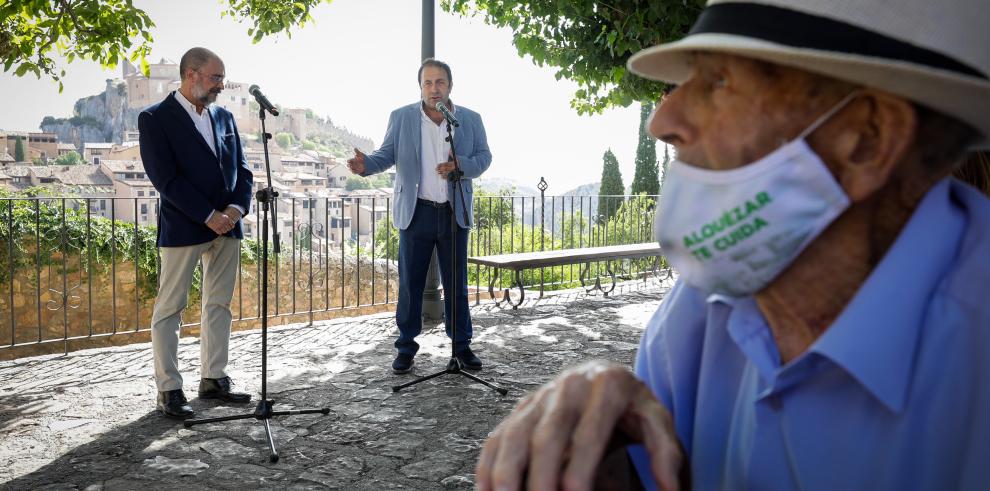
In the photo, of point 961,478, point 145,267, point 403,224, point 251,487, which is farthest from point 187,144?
point 145,267

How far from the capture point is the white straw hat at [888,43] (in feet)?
2.41

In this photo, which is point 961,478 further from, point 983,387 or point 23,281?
point 23,281

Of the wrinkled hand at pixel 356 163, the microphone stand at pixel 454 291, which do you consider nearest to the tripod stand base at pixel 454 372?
the microphone stand at pixel 454 291

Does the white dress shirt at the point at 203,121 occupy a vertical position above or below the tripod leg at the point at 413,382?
above

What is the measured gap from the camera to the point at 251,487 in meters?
3.67

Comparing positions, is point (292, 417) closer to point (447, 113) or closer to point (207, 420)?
point (207, 420)

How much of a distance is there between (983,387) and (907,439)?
95mm

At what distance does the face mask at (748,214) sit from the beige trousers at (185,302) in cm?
445

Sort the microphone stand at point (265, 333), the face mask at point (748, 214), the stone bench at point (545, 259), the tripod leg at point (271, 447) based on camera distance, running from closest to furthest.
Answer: the face mask at point (748, 214) → the tripod leg at point (271, 447) → the microphone stand at point (265, 333) → the stone bench at point (545, 259)

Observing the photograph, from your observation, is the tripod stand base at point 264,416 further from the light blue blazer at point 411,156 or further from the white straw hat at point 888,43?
the white straw hat at point 888,43

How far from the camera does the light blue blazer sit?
5.64 meters

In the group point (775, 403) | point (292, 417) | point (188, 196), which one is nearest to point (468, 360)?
point (292, 417)

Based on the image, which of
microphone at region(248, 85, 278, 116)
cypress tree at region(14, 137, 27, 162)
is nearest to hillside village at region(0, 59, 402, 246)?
cypress tree at region(14, 137, 27, 162)

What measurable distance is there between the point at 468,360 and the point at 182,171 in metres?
2.62
